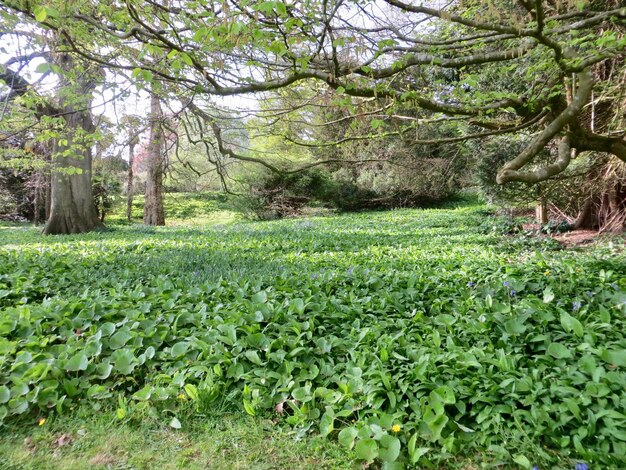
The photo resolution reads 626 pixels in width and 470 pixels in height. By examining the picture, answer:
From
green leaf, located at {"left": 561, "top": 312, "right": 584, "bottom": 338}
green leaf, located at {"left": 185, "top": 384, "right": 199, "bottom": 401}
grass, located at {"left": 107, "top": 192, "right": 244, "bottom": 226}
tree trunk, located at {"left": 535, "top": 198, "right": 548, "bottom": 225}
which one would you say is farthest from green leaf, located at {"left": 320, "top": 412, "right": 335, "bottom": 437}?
grass, located at {"left": 107, "top": 192, "right": 244, "bottom": 226}

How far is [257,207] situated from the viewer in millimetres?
18031

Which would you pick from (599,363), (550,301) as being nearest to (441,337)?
(599,363)

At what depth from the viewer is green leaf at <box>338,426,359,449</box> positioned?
1.66 m

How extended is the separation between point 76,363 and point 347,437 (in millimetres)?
1641

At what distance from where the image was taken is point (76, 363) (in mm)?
2145

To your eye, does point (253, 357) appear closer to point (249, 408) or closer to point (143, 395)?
point (249, 408)

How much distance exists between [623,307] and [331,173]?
17.7 metres

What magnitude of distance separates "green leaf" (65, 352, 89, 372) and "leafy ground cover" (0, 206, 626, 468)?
1cm

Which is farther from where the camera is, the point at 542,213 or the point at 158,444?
the point at 542,213

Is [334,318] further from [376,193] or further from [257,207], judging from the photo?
[376,193]

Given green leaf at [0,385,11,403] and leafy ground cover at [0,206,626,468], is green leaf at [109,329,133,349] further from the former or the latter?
green leaf at [0,385,11,403]

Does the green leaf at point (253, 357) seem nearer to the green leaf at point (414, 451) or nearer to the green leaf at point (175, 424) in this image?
the green leaf at point (175, 424)

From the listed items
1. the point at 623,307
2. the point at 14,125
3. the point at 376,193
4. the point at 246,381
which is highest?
the point at 14,125

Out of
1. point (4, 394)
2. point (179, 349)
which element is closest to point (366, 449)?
point (179, 349)
